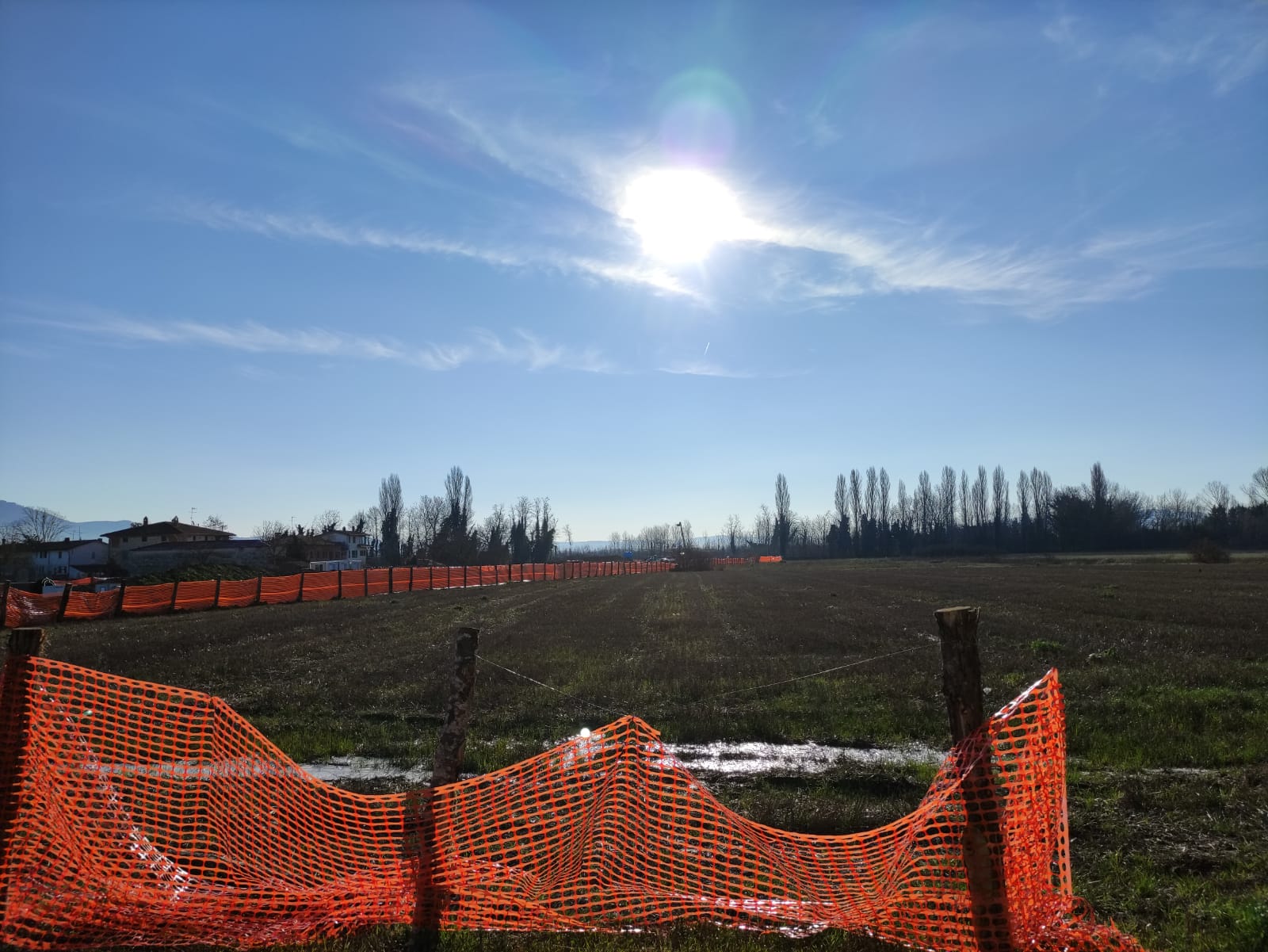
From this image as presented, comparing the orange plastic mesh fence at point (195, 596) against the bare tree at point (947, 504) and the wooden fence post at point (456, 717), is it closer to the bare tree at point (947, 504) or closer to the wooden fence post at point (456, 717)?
the wooden fence post at point (456, 717)

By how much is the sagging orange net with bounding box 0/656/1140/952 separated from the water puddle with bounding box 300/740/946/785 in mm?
2287

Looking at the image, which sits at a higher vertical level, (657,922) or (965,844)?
(965,844)

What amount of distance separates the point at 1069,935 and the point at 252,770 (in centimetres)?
546

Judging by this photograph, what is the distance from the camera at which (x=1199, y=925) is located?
445cm

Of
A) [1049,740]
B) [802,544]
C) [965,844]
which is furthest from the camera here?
[802,544]

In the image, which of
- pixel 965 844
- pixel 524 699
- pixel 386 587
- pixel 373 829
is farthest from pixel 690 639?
pixel 386 587

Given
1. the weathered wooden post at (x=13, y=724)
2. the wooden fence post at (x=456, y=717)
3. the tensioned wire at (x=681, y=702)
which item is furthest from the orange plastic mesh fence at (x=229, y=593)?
the wooden fence post at (x=456, y=717)

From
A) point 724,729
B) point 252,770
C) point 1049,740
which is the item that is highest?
point 1049,740

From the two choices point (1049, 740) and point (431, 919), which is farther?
point (431, 919)

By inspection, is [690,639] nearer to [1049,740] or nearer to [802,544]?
[1049,740]

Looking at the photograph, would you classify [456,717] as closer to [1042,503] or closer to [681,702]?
[681,702]

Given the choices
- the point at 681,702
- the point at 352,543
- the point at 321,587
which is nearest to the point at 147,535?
the point at 352,543

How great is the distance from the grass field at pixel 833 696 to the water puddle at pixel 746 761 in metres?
0.37

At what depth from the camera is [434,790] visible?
16.0 ft
